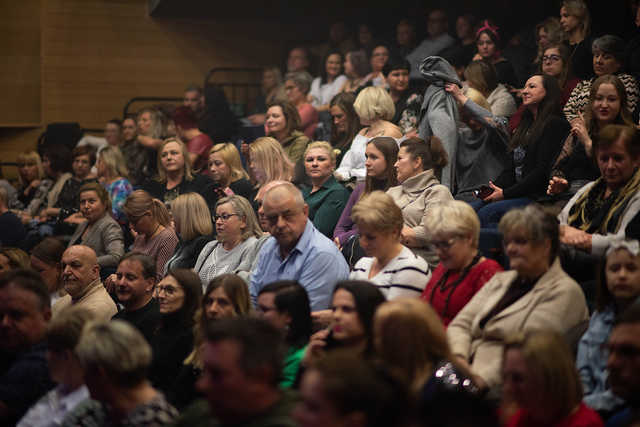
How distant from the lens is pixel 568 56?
572 cm

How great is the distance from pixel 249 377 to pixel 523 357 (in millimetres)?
778

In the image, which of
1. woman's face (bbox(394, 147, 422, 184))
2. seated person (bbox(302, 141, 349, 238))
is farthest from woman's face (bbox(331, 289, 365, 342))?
seated person (bbox(302, 141, 349, 238))

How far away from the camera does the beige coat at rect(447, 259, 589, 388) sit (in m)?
3.08

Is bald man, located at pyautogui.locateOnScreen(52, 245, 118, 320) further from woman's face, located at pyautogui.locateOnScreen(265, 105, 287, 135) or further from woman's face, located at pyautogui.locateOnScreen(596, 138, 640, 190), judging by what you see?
woman's face, located at pyautogui.locateOnScreen(596, 138, 640, 190)

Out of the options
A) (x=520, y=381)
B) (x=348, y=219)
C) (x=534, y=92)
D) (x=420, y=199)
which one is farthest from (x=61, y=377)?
(x=534, y=92)

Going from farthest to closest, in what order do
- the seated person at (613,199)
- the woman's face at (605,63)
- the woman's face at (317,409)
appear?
the woman's face at (605,63), the seated person at (613,199), the woman's face at (317,409)

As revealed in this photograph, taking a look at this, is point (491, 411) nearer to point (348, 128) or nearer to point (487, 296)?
point (487, 296)

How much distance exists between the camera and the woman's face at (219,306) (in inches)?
139

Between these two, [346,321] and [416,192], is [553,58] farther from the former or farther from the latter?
[346,321]

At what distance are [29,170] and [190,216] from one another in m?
3.89

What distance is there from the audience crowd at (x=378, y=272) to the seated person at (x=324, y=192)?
0.04ft

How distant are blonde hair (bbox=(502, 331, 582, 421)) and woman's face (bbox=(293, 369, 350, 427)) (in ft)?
2.25

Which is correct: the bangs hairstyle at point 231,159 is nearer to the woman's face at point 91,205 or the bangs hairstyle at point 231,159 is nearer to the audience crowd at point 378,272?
the audience crowd at point 378,272

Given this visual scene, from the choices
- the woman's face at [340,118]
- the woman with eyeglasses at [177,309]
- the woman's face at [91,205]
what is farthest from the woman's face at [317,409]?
the woman's face at [340,118]
